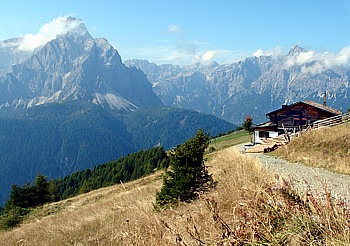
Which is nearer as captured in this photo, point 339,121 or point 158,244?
point 158,244

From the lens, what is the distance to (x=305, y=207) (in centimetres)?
349

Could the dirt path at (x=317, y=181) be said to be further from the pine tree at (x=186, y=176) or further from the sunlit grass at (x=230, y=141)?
the sunlit grass at (x=230, y=141)

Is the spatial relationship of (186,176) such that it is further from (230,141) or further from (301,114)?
(230,141)

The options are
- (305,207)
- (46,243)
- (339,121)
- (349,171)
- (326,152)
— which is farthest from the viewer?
(339,121)

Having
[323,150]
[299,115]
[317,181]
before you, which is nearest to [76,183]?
[299,115]

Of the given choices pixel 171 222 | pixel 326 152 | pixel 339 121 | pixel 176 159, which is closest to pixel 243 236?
pixel 171 222

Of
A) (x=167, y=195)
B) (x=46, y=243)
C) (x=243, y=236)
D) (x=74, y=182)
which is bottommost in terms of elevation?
(x=74, y=182)

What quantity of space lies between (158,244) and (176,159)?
20.6ft

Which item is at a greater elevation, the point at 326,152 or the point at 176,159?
the point at 176,159

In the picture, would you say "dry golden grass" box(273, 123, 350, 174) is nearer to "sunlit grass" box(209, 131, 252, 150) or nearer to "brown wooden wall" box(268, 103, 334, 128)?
"brown wooden wall" box(268, 103, 334, 128)

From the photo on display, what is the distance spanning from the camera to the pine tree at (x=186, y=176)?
8641mm

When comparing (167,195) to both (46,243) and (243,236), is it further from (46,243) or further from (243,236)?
(243,236)

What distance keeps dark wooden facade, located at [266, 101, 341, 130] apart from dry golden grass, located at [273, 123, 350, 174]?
94.5 feet

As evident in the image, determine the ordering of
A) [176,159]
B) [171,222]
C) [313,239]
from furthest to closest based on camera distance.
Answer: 1. [176,159]
2. [171,222]
3. [313,239]
